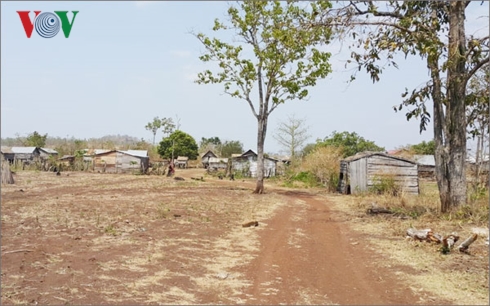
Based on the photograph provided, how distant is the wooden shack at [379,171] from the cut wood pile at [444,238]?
14.5 m

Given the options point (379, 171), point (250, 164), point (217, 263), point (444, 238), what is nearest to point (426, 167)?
point (250, 164)

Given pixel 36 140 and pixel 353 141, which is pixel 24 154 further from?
pixel 353 141

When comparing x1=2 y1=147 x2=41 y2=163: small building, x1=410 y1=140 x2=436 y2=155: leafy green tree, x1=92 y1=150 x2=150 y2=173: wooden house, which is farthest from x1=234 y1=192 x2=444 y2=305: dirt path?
x1=2 y1=147 x2=41 y2=163: small building

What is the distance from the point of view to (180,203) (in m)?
15.8

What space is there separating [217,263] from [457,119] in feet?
26.4

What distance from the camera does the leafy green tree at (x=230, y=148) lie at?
71.6m

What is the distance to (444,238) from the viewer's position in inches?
316

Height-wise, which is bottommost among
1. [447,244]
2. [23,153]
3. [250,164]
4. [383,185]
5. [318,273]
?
[318,273]

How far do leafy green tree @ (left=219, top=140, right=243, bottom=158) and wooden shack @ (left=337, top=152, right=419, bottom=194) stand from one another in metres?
47.7

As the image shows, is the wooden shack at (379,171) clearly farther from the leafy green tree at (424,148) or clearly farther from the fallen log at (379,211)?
the leafy green tree at (424,148)

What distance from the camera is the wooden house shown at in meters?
47.7

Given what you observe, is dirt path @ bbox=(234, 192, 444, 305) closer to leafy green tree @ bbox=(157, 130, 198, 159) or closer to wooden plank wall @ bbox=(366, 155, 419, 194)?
wooden plank wall @ bbox=(366, 155, 419, 194)

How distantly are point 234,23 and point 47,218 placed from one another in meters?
15.3

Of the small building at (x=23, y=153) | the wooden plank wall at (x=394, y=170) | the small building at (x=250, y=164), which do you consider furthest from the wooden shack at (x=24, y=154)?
the wooden plank wall at (x=394, y=170)
